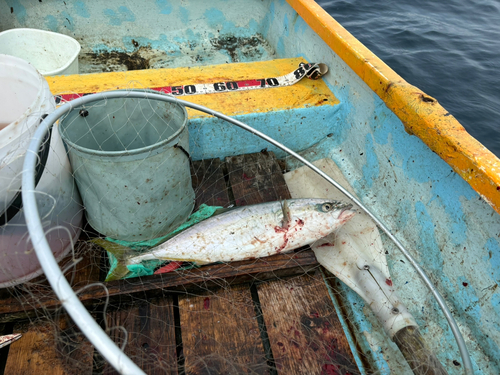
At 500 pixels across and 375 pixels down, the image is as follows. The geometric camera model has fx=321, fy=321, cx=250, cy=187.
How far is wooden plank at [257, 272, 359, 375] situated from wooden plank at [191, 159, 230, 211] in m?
0.82

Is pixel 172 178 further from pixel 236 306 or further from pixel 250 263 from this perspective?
pixel 236 306

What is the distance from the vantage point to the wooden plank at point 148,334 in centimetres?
175

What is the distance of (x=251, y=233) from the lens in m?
2.15

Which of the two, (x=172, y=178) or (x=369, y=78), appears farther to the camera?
(x=369, y=78)

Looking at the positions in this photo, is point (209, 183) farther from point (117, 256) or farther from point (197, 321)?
point (197, 321)

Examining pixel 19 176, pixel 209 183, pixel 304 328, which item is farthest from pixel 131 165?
pixel 304 328

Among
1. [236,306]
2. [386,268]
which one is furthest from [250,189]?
[386,268]

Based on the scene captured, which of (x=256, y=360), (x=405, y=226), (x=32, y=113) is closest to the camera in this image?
(x=32, y=113)

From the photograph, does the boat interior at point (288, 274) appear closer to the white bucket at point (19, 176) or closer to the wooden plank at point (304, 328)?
the wooden plank at point (304, 328)

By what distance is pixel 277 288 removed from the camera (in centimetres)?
214

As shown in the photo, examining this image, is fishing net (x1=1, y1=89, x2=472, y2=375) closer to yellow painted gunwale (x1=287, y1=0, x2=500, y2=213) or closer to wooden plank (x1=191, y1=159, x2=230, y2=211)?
wooden plank (x1=191, y1=159, x2=230, y2=211)

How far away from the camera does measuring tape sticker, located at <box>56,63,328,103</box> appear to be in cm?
287

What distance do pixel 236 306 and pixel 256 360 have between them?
0.34 metres

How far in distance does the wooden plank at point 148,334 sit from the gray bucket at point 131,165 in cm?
48
